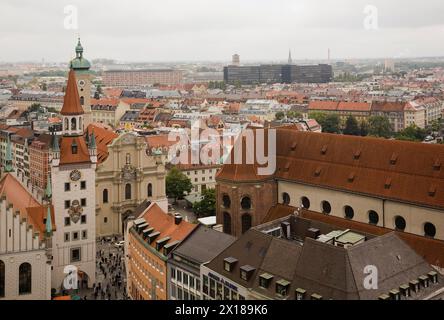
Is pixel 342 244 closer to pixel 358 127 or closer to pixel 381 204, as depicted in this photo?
pixel 381 204

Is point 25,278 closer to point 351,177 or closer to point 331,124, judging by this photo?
point 351,177

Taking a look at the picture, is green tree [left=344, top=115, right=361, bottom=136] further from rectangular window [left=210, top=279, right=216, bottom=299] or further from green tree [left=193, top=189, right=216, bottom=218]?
rectangular window [left=210, top=279, right=216, bottom=299]

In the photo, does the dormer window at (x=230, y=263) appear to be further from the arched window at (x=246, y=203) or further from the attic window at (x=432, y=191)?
the arched window at (x=246, y=203)

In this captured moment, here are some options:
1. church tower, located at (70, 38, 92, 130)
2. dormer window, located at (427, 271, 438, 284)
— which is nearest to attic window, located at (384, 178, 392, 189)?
dormer window, located at (427, 271, 438, 284)

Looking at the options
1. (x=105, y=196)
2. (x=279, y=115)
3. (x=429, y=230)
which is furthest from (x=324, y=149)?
(x=279, y=115)
